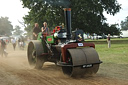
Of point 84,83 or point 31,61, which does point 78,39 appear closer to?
point 84,83

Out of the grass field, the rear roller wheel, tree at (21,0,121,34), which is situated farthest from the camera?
tree at (21,0,121,34)

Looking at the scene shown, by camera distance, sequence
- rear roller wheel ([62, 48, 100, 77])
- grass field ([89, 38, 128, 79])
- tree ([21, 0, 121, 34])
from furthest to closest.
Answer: tree ([21, 0, 121, 34])
grass field ([89, 38, 128, 79])
rear roller wheel ([62, 48, 100, 77])

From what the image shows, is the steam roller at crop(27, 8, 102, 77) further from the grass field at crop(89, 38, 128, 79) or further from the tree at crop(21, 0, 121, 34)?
the tree at crop(21, 0, 121, 34)

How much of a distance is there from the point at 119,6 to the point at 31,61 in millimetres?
24427

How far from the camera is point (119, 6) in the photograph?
3011cm

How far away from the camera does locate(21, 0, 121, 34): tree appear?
82.8 ft

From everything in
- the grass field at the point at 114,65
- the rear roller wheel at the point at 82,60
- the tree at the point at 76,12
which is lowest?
the grass field at the point at 114,65

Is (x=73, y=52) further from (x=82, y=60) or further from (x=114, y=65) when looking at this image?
(x=114, y=65)

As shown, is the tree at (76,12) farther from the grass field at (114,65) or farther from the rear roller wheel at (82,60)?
the rear roller wheel at (82,60)

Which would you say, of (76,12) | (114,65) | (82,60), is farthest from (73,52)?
(76,12)

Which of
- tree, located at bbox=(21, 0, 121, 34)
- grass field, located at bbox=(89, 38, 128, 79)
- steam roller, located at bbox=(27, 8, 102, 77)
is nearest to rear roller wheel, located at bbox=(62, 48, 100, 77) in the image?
steam roller, located at bbox=(27, 8, 102, 77)

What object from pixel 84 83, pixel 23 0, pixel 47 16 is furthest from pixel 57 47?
pixel 23 0

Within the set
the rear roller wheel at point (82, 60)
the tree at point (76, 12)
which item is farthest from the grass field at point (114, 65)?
the tree at point (76, 12)

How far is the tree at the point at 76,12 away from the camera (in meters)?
25.2
